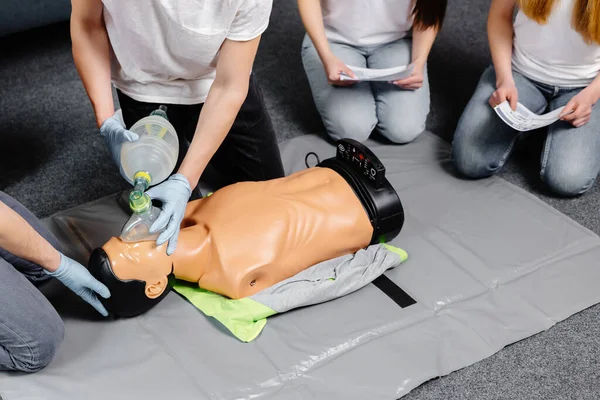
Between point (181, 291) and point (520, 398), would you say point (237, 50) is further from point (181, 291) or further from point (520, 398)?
point (520, 398)

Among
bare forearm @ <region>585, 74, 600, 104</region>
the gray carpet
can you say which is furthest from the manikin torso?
bare forearm @ <region>585, 74, 600, 104</region>

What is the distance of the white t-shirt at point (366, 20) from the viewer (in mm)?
2025

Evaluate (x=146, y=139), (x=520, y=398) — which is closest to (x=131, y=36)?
(x=146, y=139)

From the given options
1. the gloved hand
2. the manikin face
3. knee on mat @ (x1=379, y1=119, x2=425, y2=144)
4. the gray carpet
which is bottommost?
the gray carpet

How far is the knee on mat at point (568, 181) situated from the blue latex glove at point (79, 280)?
1.20m

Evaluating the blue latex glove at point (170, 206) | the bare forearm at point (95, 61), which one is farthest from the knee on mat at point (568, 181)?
the bare forearm at point (95, 61)

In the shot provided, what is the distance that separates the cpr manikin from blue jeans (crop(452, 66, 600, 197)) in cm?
41

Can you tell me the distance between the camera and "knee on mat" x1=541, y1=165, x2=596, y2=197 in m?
1.86

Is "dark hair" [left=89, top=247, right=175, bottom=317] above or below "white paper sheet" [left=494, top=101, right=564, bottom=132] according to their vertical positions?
below

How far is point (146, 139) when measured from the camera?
1.41m

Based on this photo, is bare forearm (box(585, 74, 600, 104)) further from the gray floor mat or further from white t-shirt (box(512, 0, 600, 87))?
the gray floor mat

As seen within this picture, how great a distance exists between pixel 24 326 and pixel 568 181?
1.39 m

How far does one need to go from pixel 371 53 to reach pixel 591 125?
26.5 inches

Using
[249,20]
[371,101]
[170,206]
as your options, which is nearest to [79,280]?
[170,206]
